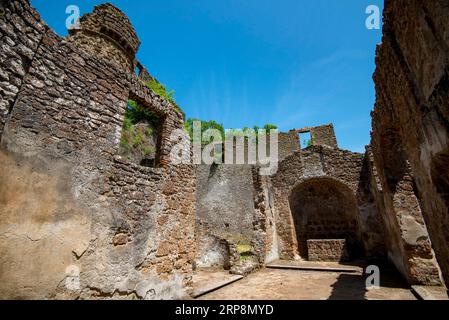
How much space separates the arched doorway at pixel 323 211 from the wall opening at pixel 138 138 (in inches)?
315

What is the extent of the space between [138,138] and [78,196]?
10.0m

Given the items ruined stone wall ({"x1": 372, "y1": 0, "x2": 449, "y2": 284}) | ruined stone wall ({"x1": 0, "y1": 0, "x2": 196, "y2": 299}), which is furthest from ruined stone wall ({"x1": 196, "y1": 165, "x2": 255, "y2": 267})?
ruined stone wall ({"x1": 372, "y1": 0, "x2": 449, "y2": 284})

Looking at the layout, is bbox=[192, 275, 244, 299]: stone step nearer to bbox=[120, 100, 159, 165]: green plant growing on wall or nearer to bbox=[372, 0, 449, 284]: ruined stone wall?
bbox=[372, 0, 449, 284]: ruined stone wall

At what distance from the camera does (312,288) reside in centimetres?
557

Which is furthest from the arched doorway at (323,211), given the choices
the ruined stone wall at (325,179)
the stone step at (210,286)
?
the stone step at (210,286)

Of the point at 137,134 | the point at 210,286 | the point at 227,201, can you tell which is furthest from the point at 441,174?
the point at 227,201

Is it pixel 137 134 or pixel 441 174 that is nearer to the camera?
pixel 441 174

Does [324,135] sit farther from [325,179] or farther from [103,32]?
[103,32]

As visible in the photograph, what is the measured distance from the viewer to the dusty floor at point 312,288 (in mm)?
4762

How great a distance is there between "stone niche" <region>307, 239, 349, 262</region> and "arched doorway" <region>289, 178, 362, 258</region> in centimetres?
97

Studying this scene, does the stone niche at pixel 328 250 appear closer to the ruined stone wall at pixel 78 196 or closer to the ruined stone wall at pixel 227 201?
the ruined stone wall at pixel 227 201
